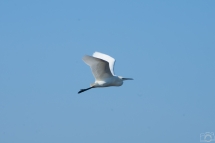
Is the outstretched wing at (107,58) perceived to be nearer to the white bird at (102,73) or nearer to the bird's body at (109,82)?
the white bird at (102,73)

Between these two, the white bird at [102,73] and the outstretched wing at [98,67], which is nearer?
the outstretched wing at [98,67]

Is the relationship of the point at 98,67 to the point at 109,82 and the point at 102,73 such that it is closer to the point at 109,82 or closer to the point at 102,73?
the point at 102,73

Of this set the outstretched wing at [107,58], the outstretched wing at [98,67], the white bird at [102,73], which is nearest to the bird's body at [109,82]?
the white bird at [102,73]

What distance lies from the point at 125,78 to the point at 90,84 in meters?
1.98

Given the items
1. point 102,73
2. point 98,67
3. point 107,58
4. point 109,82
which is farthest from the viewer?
point 107,58

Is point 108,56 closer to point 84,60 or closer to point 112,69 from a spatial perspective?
point 112,69

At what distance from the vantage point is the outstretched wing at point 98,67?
35506mm

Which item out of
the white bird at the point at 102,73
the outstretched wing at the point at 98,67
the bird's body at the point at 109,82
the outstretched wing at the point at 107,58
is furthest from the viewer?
the outstretched wing at the point at 107,58

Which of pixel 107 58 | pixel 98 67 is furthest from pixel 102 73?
pixel 107 58

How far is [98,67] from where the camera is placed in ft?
120

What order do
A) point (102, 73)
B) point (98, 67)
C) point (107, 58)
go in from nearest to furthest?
point (98, 67), point (102, 73), point (107, 58)

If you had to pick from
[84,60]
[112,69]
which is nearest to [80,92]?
[112,69]

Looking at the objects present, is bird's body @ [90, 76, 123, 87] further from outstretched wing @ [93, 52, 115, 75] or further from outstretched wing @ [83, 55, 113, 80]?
outstretched wing @ [93, 52, 115, 75]

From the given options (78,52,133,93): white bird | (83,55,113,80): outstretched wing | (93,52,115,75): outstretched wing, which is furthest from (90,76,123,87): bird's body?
(93,52,115,75): outstretched wing
